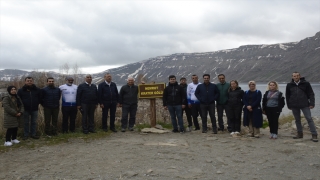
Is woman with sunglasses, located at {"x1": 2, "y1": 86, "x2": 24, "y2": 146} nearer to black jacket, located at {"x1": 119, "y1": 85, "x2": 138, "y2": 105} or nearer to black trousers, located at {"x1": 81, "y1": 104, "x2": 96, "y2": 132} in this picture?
black trousers, located at {"x1": 81, "y1": 104, "x2": 96, "y2": 132}

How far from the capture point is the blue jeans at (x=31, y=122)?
8067 millimetres

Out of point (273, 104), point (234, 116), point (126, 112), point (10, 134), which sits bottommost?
point (10, 134)

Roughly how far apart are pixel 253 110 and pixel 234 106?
0.60 metres

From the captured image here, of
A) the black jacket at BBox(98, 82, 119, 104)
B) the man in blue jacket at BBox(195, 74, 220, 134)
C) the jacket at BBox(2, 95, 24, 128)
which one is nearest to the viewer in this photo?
the jacket at BBox(2, 95, 24, 128)

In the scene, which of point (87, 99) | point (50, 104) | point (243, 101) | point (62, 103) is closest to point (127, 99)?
point (87, 99)

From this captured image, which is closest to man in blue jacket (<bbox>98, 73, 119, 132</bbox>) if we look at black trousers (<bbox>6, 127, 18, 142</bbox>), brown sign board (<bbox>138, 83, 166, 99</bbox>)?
brown sign board (<bbox>138, 83, 166, 99</bbox>)

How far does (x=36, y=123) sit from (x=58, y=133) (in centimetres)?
74

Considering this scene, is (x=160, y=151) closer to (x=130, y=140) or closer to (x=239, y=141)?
(x=130, y=140)

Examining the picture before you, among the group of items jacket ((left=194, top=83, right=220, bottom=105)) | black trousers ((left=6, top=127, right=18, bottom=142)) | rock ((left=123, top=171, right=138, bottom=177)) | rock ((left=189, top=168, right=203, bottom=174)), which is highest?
jacket ((left=194, top=83, right=220, bottom=105))

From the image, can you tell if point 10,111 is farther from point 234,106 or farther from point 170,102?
point 234,106

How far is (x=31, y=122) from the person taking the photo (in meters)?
8.27

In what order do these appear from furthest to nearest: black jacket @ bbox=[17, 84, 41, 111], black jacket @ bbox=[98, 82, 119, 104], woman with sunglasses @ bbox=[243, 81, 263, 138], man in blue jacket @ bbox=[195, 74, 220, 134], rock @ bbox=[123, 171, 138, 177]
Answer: black jacket @ bbox=[98, 82, 119, 104], man in blue jacket @ bbox=[195, 74, 220, 134], woman with sunglasses @ bbox=[243, 81, 263, 138], black jacket @ bbox=[17, 84, 41, 111], rock @ bbox=[123, 171, 138, 177]

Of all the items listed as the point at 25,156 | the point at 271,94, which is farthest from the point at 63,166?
the point at 271,94

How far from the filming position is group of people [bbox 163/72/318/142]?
7.74 metres
